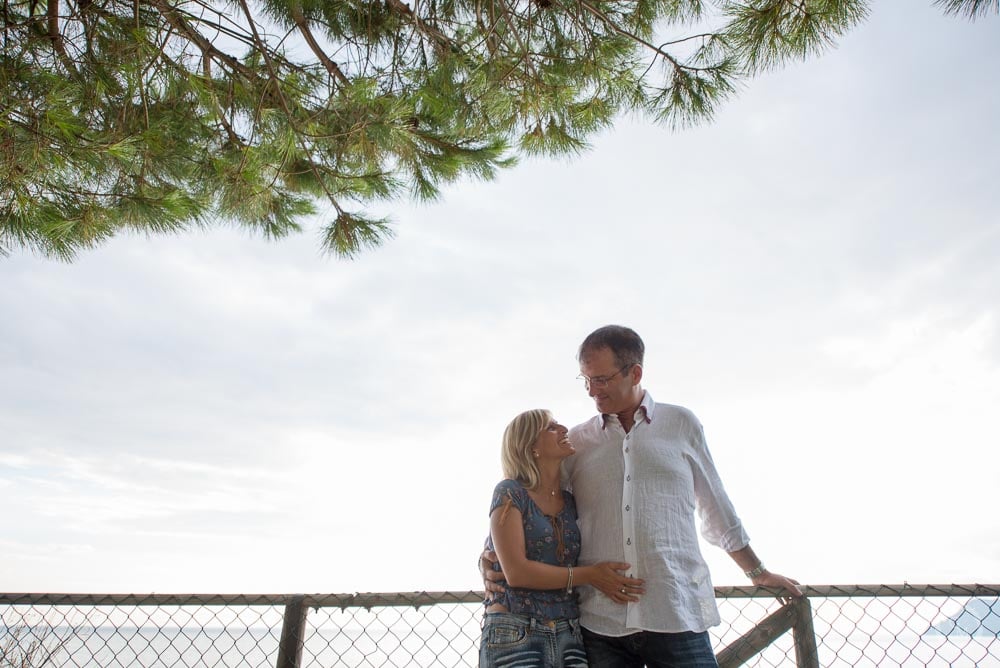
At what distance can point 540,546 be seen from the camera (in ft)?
5.14

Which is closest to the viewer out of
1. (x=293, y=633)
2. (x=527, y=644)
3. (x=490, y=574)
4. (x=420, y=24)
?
(x=527, y=644)

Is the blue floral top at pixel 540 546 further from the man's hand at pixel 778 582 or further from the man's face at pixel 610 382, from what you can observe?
the man's hand at pixel 778 582

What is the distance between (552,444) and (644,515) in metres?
0.25

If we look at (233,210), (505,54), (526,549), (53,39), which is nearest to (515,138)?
(505,54)

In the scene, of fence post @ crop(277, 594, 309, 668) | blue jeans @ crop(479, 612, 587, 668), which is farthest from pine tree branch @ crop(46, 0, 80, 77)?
blue jeans @ crop(479, 612, 587, 668)

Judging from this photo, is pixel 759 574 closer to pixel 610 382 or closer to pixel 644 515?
pixel 644 515

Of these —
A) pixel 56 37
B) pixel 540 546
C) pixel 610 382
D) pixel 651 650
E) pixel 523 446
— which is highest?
pixel 56 37

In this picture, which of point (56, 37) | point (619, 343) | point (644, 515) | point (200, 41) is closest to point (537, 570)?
point (644, 515)

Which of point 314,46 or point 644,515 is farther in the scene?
point 314,46

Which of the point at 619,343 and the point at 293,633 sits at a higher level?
the point at 619,343

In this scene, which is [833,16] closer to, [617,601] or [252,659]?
[617,601]

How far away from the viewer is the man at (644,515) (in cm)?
148

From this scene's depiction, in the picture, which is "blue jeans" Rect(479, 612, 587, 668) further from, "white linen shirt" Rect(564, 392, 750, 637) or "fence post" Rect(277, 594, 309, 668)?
"fence post" Rect(277, 594, 309, 668)

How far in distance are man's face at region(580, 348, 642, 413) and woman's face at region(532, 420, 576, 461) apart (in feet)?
0.47
